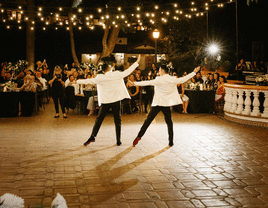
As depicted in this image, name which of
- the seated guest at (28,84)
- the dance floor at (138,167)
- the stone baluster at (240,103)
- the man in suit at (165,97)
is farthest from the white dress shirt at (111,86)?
the seated guest at (28,84)

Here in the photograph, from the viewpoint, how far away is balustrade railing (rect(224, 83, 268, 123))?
967 cm

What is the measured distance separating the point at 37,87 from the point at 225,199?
1012cm

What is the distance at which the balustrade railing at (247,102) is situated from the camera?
9.67 metres

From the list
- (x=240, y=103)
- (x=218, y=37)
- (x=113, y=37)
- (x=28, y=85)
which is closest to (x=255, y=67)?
(x=218, y=37)

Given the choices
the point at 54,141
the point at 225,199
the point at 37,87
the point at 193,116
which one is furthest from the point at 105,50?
the point at 225,199

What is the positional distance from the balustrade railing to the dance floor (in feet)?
1.47

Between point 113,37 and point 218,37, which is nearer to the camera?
point 218,37

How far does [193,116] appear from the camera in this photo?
12047 millimetres

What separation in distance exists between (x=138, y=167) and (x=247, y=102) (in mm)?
5280

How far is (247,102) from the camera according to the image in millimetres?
10070

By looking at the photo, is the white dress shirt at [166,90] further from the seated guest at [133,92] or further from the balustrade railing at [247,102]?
the seated guest at [133,92]

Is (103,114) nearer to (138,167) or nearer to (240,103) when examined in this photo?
(138,167)

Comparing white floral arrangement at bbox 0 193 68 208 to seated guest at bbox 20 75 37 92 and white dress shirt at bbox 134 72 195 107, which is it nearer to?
white dress shirt at bbox 134 72 195 107

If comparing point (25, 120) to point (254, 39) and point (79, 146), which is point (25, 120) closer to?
point (79, 146)
